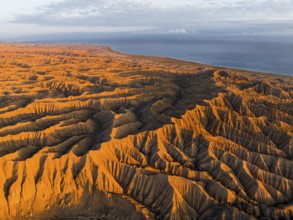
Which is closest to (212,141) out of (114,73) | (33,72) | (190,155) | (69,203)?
(190,155)

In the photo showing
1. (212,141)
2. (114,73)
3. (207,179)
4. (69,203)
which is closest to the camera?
(69,203)

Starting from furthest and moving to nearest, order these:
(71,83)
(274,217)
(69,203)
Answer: (71,83) < (69,203) < (274,217)

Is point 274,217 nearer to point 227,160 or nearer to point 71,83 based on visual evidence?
point 227,160

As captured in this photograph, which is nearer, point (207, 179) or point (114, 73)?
point (207, 179)

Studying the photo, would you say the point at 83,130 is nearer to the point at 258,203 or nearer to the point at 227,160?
the point at 227,160

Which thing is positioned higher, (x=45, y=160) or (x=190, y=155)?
(x=45, y=160)

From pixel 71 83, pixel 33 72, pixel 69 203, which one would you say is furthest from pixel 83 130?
pixel 33 72
